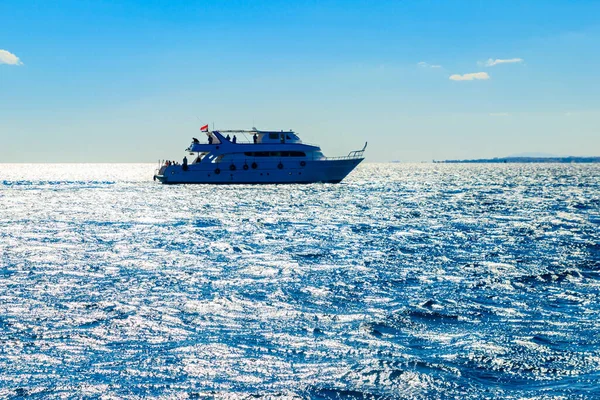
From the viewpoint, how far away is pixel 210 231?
26766 mm

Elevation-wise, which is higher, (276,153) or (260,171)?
(276,153)

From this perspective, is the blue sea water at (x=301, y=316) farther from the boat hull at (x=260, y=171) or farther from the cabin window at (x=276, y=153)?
the boat hull at (x=260, y=171)

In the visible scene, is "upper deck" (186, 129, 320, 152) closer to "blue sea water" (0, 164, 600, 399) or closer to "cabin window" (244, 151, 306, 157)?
"cabin window" (244, 151, 306, 157)

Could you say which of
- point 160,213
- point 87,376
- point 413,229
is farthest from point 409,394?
point 160,213

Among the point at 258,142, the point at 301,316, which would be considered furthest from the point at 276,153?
the point at 301,316

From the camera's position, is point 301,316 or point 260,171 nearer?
point 301,316

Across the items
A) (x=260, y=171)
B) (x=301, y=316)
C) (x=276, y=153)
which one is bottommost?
(x=301, y=316)

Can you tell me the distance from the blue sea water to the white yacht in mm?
42415

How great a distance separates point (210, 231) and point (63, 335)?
16.8m

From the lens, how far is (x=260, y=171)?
2685 inches

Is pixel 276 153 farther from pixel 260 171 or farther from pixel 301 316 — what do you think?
pixel 301 316

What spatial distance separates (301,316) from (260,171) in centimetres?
5728

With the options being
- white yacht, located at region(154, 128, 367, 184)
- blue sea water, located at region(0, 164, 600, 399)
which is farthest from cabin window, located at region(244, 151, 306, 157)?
blue sea water, located at region(0, 164, 600, 399)

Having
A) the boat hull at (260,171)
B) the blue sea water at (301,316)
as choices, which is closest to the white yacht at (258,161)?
the boat hull at (260,171)
